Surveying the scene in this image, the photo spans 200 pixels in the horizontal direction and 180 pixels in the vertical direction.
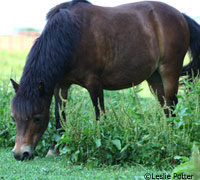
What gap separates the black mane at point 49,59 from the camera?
392 centimetres

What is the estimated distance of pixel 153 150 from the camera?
3.29 metres

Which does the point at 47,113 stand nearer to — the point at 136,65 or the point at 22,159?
the point at 22,159

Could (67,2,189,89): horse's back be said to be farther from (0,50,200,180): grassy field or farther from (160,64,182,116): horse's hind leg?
(0,50,200,180): grassy field

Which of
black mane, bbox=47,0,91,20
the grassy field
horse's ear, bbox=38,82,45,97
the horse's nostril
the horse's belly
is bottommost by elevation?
the horse's nostril

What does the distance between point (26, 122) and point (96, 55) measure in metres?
1.29

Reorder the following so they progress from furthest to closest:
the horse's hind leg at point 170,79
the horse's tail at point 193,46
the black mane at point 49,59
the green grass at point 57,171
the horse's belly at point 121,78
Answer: the horse's tail at point 193,46, the horse's hind leg at point 170,79, the horse's belly at point 121,78, the black mane at point 49,59, the green grass at point 57,171

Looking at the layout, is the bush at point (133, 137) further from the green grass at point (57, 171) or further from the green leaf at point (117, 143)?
the green grass at point (57, 171)

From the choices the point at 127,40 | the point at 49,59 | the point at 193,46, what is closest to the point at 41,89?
the point at 49,59

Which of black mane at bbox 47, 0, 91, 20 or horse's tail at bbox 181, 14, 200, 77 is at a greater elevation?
black mane at bbox 47, 0, 91, 20

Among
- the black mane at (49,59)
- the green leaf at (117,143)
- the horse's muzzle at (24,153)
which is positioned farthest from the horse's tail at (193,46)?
the horse's muzzle at (24,153)

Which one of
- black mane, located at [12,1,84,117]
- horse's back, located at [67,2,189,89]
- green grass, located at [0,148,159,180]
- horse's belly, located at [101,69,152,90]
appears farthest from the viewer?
horse's belly, located at [101,69,152,90]

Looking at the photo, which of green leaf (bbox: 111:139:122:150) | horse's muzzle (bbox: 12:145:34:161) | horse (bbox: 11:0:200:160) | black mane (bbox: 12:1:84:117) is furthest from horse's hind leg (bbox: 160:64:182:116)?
horse's muzzle (bbox: 12:145:34:161)

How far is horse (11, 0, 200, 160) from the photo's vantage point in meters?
3.96

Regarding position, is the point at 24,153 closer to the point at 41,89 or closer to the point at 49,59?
the point at 41,89
